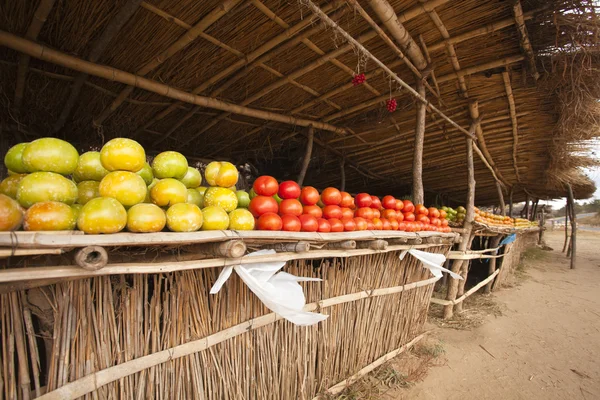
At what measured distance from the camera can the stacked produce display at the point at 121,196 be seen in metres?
1.16

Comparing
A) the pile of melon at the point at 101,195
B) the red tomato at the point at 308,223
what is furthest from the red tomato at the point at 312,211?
the pile of melon at the point at 101,195

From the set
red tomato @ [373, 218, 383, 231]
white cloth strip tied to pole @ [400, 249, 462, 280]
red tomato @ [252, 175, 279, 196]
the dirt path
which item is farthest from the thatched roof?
the dirt path

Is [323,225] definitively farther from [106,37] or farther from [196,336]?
[106,37]

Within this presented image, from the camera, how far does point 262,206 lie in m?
1.92

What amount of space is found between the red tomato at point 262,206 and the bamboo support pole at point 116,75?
2.07 meters

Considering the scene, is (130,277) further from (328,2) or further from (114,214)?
(328,2)

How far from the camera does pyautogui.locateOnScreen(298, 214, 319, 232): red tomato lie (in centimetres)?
204

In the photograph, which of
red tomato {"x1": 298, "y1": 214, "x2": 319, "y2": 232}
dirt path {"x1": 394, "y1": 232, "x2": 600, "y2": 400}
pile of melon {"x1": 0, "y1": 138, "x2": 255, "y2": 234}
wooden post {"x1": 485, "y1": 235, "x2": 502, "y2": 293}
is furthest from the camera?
wooden post {"x1": 485, "y1": 235, "x2": 502, "y2": 293}

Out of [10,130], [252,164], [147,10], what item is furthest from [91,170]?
[252,164]

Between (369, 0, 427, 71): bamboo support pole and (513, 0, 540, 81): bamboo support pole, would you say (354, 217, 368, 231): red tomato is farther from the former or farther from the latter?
(513, 0, 540, 81): bamboo support pole

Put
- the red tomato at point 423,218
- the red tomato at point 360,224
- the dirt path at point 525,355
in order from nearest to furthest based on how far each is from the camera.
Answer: the red tomato at point 360,224 < the dirt path at point 525,355 < the red tomato at point 423,218

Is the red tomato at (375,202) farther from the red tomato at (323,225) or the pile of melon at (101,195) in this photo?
the pile of melon at (101,195)

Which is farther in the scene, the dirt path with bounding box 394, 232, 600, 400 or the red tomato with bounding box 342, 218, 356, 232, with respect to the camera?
the dirt path with bounding box 394, 232, 600, 400

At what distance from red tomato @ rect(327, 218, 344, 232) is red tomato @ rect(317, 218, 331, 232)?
0.05 m
